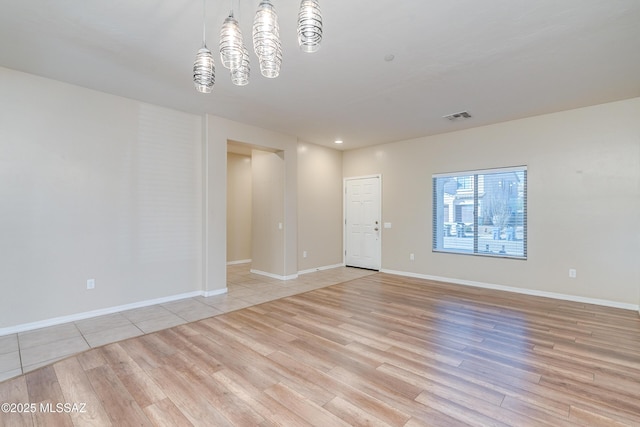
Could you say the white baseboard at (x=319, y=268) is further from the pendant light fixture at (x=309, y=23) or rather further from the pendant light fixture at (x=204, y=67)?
the pendant light fixture at (x=309, y=23)

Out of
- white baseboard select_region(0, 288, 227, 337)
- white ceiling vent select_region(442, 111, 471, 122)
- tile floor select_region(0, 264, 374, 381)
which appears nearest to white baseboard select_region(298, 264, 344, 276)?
tile floor select_region(0, 264, 374, 381)

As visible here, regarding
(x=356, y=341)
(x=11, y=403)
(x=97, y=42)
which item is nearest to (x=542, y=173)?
(x=356, y=341)

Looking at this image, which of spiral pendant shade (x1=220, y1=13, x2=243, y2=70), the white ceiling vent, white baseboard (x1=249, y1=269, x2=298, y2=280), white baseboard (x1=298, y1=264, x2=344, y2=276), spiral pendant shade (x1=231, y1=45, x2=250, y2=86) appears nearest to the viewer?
spiral pendant shade (x1=220, y1=13, x2=243, y2=70)

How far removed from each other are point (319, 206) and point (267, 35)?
505cm

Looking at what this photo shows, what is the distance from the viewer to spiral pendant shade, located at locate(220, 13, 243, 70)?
6.16 ft

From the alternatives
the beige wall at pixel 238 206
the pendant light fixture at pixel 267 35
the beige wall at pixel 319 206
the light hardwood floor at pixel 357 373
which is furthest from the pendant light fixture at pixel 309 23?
the beige wall at pixel 238 206

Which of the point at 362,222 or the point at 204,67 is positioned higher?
the point at 204,67

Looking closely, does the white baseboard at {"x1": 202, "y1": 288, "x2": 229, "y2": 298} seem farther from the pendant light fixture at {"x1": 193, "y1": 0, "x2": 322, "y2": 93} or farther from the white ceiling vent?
the white ceiling vent

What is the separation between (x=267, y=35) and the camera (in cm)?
177

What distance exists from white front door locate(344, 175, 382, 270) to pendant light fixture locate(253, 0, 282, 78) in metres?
5.05

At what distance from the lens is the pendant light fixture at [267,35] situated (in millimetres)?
1740

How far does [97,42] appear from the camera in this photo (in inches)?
105

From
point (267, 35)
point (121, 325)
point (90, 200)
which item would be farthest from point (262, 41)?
point (121, 325)

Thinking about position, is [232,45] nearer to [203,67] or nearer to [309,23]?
[203,67]
